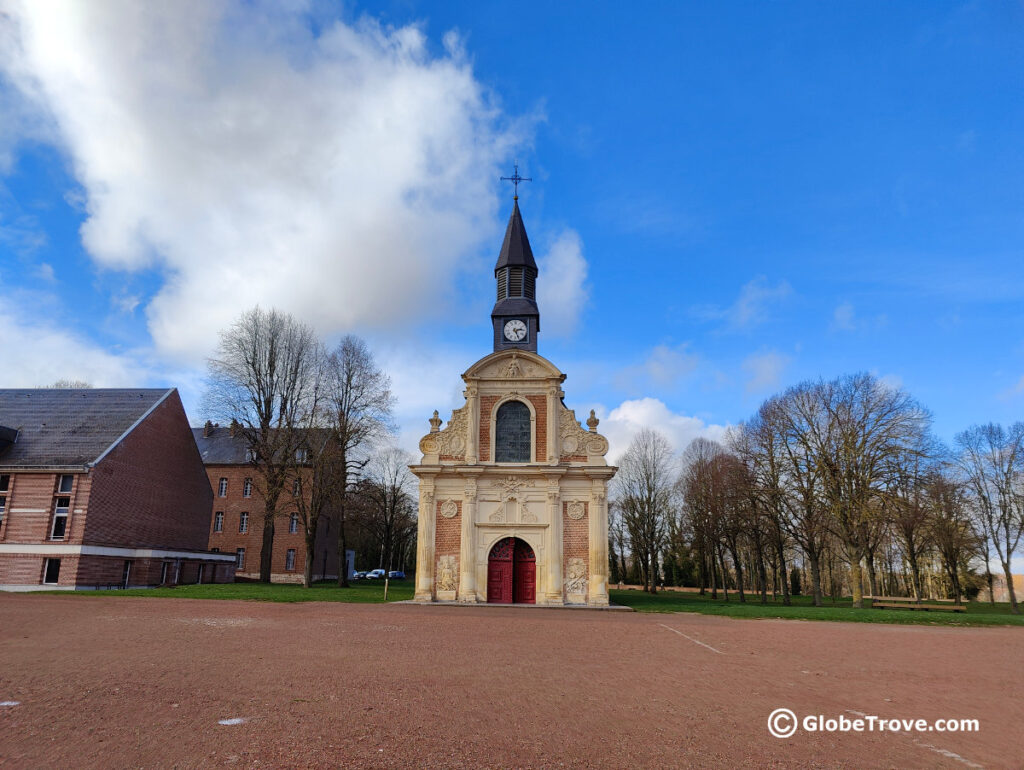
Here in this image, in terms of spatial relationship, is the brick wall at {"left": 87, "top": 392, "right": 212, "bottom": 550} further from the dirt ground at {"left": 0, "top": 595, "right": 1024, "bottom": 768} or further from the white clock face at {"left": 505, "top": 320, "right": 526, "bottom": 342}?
the white clock face at {"left": 505, "top": 320, "right": 526, "bottom": 342}

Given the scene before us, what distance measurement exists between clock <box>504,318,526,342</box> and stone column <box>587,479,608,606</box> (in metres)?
8.63

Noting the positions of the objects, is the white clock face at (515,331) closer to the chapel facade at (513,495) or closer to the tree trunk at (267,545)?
the chapel facade at (513,495)

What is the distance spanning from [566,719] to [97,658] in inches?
283

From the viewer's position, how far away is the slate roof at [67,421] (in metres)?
29.1

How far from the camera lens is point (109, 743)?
5.49m

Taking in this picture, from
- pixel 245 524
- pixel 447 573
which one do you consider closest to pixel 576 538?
pixel 447 573

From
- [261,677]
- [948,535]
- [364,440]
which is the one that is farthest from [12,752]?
[948,535]

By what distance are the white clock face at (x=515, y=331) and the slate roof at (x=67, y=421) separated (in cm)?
1842

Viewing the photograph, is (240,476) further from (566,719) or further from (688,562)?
(566,719)

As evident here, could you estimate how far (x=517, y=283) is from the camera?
3412cm

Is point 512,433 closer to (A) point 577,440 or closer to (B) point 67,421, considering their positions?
(A) point 577,440

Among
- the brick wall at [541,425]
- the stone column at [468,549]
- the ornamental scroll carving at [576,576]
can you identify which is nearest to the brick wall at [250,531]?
the stone column at [468,549]
